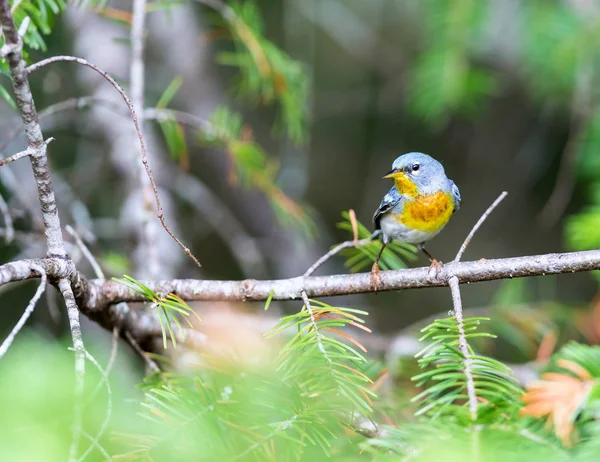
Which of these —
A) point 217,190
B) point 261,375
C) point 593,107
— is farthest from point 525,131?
point 261,375

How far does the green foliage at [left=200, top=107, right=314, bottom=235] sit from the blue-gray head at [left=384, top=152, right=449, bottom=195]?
44 centimetres

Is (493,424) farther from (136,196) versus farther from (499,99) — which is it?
(499,99)

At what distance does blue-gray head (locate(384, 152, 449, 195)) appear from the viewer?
2.26 m

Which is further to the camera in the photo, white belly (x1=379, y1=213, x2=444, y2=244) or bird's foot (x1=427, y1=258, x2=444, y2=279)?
Answer: white belly (x1=379, y1=213, x2=444, y2=244)

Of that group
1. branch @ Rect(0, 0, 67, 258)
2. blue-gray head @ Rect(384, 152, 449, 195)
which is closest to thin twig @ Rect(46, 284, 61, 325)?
branch @ Rect(0, 0, 67, 258)

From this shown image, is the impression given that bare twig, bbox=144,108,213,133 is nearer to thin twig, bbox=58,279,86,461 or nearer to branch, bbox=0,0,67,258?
branch, bbox=0,0,67,258

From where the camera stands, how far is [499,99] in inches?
155

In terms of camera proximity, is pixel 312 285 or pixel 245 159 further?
pixel 245 159

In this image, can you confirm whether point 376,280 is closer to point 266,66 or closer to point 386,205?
point 386,205

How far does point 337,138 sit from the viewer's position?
445 cm

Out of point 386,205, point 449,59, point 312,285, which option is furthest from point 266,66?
point 312,285

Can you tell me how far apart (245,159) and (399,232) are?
64cm

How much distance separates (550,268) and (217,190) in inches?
123

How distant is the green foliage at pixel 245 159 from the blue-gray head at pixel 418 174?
436mm
